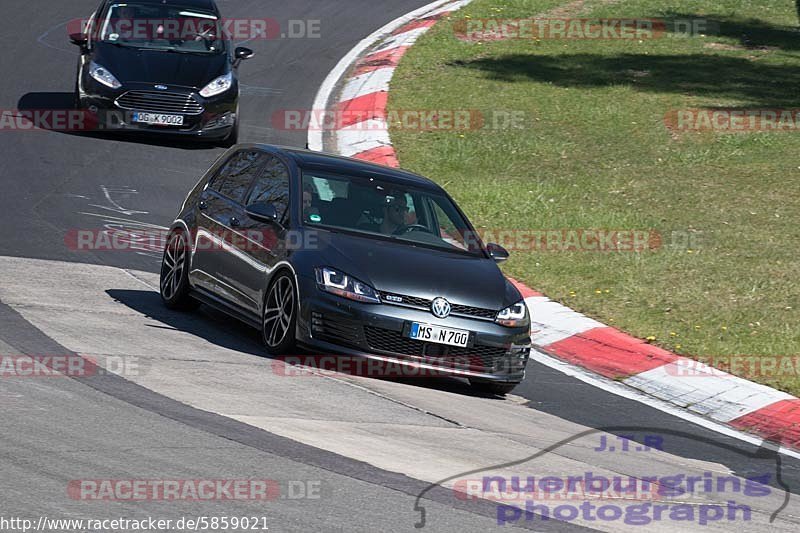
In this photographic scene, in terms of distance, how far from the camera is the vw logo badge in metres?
9.64

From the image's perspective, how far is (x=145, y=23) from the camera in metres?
19.6

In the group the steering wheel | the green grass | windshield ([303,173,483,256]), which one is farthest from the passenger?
the green grass

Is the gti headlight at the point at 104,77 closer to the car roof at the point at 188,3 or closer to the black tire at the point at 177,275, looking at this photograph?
the car roof at the point at 188,3

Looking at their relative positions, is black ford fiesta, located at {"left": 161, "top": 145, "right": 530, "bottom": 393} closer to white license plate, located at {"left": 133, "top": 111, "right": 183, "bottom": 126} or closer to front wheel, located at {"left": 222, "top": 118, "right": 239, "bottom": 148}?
white license plate, located at {"left": 133, "top": 111, "right": 183, "bottom": 126}

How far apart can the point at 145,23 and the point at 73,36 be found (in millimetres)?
1059

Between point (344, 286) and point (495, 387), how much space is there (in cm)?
139

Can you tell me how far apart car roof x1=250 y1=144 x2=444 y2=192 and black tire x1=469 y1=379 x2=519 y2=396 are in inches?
73.6

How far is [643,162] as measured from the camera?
1822 cm

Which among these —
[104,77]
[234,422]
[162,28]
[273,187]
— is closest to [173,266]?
[273,187]

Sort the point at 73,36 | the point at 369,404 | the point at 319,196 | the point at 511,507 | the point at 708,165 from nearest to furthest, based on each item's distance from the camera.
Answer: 1. the point at 511,507
2. the point at 369,404
3. the point at 319,196
4. the point at 708,165
5. the point at 73,36

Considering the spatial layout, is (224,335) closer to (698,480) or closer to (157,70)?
(698,480)

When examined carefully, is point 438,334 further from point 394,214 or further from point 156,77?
point 156,77

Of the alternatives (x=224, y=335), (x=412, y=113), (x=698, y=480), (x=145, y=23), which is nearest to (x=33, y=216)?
(x=224, y=335)

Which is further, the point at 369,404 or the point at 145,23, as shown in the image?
the point at 145,23
